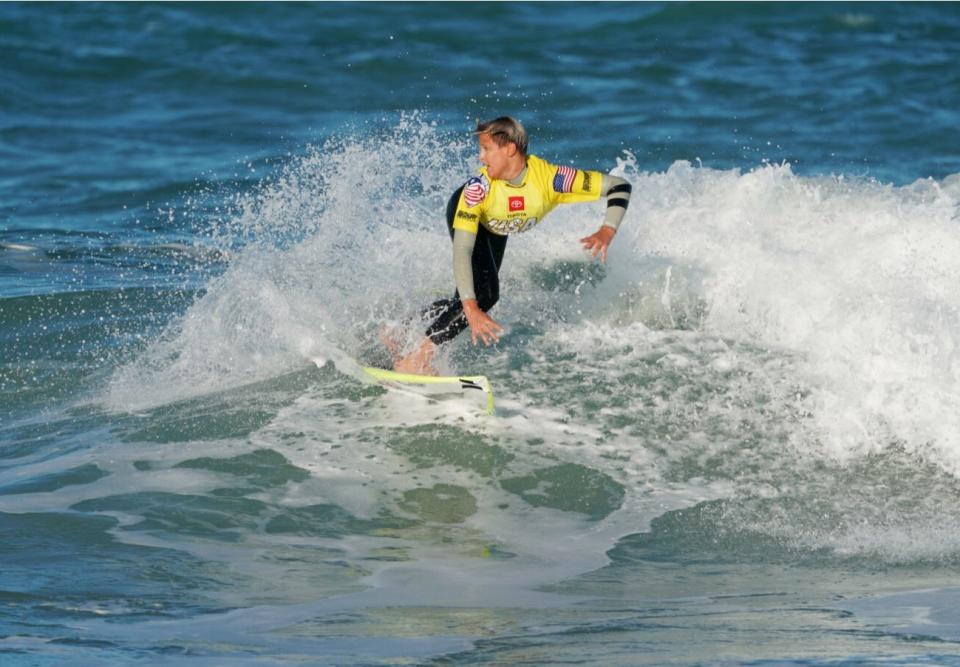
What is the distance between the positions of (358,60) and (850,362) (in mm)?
13915

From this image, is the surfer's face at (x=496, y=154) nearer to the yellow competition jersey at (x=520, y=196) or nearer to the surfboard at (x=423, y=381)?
the yellow competition jersey at (x=520, y=196)

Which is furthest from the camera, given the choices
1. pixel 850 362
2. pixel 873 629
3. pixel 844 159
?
pixel 844 159

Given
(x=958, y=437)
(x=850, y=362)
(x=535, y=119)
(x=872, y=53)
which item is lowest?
(x=958, y=437)

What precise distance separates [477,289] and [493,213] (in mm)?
562

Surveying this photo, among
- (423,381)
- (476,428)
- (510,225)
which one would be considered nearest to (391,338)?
(423,381)

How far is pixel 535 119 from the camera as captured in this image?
663 inches

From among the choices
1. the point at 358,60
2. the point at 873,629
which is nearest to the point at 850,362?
the point at 873,629

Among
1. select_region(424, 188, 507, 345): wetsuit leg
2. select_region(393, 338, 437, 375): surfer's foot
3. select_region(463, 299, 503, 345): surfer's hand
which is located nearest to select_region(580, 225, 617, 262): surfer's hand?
select_region(424, 188, 507, 345): wetsuit leg

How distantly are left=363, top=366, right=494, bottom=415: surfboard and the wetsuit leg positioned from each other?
0.87ft

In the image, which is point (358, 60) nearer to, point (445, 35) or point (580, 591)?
point (445, 35)

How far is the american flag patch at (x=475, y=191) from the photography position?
266 inches

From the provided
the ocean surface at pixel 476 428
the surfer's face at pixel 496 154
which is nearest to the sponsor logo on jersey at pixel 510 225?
the surfer's face at pixel 496 154

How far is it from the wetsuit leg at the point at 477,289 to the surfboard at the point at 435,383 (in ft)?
0.87

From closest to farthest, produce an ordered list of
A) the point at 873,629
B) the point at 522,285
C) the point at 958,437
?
1. the point at 873,629
2. the point at 958,437
3. the point at 522,285
